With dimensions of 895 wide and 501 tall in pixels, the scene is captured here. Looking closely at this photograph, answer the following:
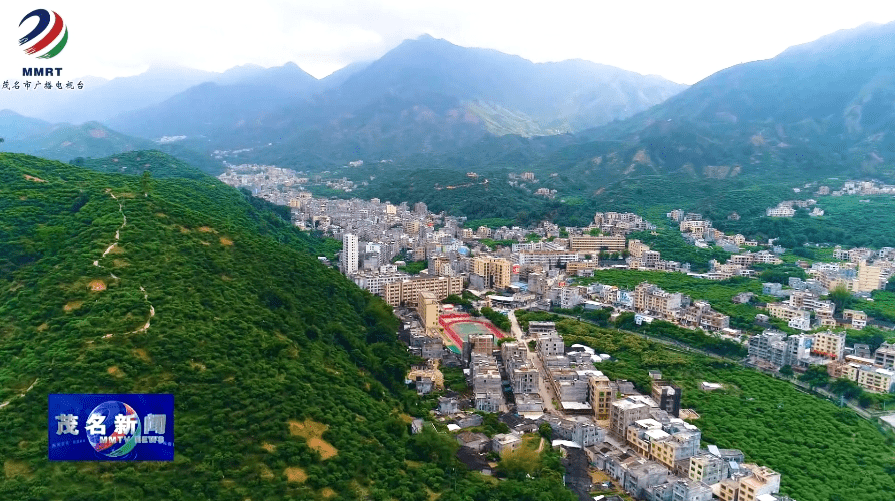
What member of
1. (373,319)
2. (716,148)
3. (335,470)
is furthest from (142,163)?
(716,148)

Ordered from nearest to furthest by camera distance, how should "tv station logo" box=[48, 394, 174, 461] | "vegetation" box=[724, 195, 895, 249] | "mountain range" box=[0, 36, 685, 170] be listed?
1. "tv station logo" box=[48, 394, 174, 461]
2. "vegetation" box=[724, 195, 895, 249]
3. "mountain range" box=[0, 36, 685, 170]

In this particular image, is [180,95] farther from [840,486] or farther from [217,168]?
[840,486]

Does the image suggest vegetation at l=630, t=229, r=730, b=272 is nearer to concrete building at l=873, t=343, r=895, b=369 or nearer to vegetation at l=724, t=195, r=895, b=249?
vegetation at l=724, t=195, r=895, b=249

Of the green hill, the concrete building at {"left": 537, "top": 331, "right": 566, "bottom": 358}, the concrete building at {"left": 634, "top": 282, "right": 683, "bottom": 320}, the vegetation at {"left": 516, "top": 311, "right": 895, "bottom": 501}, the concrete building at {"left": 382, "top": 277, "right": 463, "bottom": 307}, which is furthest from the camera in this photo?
the green hill

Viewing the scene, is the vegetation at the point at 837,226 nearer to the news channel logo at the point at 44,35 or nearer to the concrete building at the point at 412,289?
the concrete building at the point at 412,289

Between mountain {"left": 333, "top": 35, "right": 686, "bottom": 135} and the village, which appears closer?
the village

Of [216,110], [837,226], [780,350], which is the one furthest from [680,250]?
[216,110]

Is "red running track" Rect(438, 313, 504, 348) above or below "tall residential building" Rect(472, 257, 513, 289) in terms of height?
below

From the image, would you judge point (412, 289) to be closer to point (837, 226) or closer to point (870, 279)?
point (870, 279)

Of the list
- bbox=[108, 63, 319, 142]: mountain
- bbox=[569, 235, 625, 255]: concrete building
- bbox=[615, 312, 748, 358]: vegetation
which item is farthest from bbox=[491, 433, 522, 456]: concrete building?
bbox=[108, 63, 319, 142]: mountain
